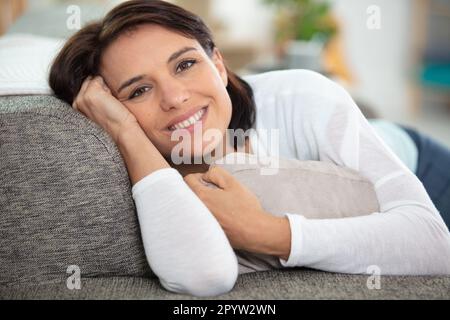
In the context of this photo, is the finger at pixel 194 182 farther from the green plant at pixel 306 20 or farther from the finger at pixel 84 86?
the green plant at pixel 306 20

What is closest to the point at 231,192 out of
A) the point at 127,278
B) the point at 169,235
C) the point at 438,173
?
the point at 169,235

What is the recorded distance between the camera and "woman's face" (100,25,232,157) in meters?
0.92

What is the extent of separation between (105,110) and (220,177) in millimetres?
237

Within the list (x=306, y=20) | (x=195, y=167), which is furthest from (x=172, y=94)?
(x=306, y=20)

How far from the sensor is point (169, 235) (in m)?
0.82

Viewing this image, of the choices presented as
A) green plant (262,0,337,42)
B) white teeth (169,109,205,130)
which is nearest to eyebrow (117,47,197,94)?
white teeth (169,109,205,130)

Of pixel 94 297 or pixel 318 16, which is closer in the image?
pixel 94 297

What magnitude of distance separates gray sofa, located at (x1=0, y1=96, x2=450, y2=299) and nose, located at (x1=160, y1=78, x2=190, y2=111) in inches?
5.1

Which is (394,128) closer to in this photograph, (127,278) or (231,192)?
(231,192)

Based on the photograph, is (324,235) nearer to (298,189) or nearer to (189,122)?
(298,189)

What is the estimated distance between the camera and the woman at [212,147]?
2.68ft

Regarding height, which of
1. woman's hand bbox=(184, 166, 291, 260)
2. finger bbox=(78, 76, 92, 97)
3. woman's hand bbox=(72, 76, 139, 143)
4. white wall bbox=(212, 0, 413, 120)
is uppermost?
finger bbox=(78, 76, 92, 97)

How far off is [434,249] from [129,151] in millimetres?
508

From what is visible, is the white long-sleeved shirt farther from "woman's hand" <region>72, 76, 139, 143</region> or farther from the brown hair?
the brown hair
